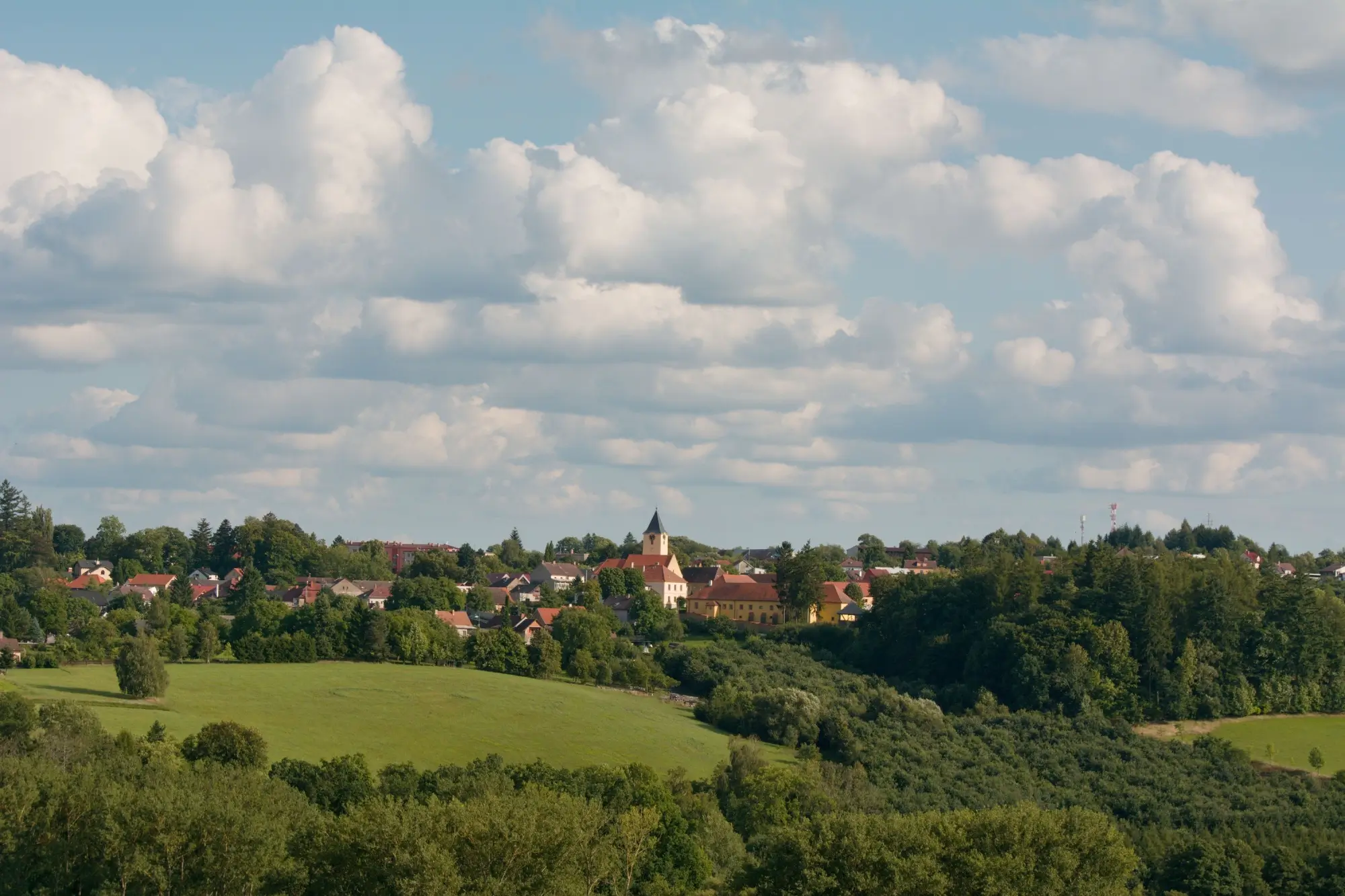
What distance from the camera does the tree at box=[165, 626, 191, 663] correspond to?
4707 inches

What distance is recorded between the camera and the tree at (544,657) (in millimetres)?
124500

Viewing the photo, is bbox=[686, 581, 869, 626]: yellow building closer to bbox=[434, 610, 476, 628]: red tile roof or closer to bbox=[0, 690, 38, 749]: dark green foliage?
bbox=[434, 610, 476, 628]: red tile roof

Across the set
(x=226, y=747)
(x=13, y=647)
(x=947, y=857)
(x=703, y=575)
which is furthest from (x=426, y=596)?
(x=947, y=857)

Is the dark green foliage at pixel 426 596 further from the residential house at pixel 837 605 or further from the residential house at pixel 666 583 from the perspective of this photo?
the residential house at pixel 837 605

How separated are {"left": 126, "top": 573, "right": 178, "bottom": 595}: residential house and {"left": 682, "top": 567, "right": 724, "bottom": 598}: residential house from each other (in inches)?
2456

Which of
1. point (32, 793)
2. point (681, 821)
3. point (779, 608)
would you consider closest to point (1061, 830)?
point (681, 821)

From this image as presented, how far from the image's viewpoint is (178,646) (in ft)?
392

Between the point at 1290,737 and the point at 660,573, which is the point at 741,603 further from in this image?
the point at 1290,737

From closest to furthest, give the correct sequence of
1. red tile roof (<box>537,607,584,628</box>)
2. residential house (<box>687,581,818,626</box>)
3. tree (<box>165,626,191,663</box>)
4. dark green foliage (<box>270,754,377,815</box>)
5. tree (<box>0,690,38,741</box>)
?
1. dark green foliage (<box>270,754,377,815</box>)
2. tree (<box>0,690,38,741</box>)
3. tree (<box>165,626,191,663</box>)
4. red tile roof (<box>537,607,584,628</box>)
5. residential house (<box>687,581,818,626</box>)

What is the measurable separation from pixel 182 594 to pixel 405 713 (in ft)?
213

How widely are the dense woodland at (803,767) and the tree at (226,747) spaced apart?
0.19 m

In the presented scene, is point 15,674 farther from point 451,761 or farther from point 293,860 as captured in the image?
point 293,860

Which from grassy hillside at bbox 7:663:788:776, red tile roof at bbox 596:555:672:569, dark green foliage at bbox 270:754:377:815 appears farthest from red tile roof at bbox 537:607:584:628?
dark green foliage at bbox 270:754:377:815

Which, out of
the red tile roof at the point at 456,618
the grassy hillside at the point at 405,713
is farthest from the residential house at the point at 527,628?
the grassy hillside at the point at 405,713
